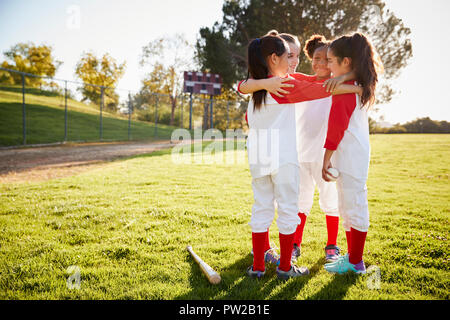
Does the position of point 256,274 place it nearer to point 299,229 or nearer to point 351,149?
point 299,229

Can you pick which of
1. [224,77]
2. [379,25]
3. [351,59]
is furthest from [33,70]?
[351,59]

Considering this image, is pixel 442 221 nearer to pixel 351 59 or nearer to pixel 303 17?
pixel 351 59

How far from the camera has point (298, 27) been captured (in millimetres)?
18359

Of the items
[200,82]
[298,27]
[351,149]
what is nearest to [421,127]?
[298,27]

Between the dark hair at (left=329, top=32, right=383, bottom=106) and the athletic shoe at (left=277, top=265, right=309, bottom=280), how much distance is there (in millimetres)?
1290

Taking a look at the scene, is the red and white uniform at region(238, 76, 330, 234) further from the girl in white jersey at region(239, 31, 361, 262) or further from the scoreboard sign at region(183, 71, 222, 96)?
the scoreboard sign at region(183, 71, 222, 96)

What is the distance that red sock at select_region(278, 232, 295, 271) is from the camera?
2.04 metres

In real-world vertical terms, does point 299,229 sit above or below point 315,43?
below

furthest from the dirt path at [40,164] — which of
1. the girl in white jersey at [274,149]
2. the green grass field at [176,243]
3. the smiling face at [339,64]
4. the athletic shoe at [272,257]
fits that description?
the smiling face at [339,64]

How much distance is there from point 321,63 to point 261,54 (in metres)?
0.70

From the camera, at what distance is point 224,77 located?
21.7m

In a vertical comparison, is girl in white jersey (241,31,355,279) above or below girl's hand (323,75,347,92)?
below

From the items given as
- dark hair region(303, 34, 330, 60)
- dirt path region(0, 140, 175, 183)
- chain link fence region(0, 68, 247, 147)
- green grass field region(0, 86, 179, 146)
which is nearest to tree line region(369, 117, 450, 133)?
chain link fence region(0, 68, 247, 147)
